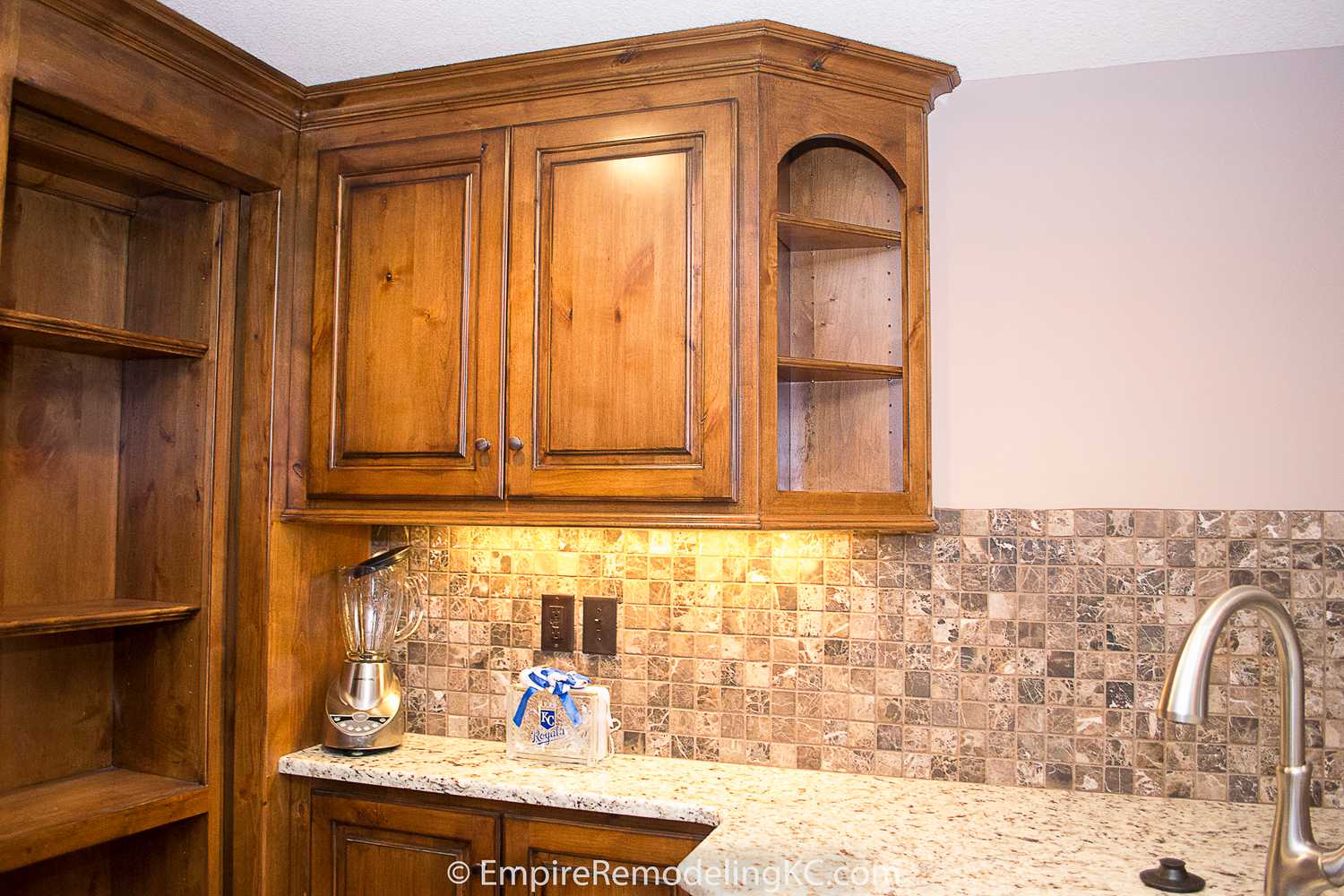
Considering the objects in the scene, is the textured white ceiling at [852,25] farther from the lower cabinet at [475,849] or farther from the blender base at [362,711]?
the lower cabinet at [475,849]

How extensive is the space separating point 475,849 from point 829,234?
147cm

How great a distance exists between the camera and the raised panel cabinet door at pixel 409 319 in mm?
2047

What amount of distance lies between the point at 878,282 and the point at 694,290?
0.47 metres

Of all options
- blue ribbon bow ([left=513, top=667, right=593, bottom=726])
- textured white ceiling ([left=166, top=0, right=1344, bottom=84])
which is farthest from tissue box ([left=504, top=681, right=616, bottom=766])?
textured white ceiling ([left=166, top=0, right=1344, bottom=84])

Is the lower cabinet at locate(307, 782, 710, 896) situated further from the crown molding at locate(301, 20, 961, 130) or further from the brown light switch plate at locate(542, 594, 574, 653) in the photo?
the crown molding at locate(301, 20, 961, 130)

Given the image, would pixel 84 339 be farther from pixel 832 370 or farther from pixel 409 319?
pixel 832 370

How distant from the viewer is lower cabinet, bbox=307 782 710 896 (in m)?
1.87

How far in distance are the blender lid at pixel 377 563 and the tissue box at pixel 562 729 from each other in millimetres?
424

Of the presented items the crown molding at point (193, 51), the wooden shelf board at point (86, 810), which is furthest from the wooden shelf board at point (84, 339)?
the wooden shelf board at point (86, 810)

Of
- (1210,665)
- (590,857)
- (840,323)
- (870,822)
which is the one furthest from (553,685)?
(1210,665)

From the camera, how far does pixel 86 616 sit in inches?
72.2

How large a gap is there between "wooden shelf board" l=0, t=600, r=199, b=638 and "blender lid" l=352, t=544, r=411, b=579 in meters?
0.34

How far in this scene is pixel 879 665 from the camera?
6.77 feet

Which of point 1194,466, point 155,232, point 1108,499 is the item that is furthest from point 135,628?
point 1194,466
